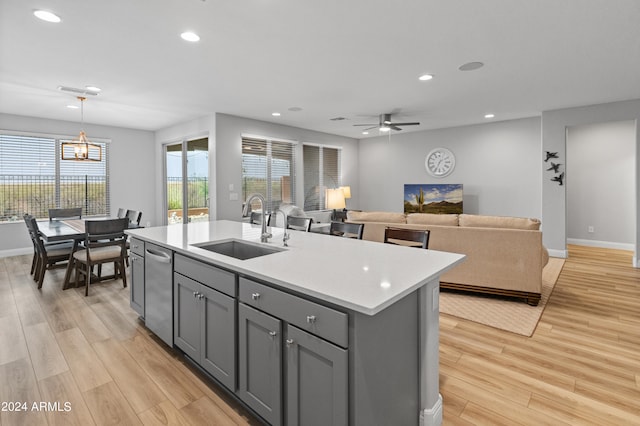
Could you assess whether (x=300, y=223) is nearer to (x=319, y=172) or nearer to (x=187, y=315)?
(x=187, y=315)

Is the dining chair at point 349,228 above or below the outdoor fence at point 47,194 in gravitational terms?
below

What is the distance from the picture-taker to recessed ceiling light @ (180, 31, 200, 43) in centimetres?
278

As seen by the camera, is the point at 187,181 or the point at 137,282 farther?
the point at 187,181

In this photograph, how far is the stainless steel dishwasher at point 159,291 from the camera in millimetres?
2434

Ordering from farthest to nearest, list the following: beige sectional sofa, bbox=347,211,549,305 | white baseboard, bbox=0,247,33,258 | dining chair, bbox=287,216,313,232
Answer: white baseboard, bbox=0,247,33,258, beige sectional sofa, bbox=347,211,549,305, dining chair, bbox=287,216,313,232

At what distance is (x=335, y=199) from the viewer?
23.6 feet

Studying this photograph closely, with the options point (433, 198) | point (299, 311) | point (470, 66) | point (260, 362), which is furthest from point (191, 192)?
point (299, 311)

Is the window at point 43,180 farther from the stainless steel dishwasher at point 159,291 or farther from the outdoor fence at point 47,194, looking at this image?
the stainless steel dishwasher at point 159,291

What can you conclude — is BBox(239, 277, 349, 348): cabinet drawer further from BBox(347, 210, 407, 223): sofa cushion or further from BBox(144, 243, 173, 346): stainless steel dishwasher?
BBox(347, 210, 407, 223): sofa cushion

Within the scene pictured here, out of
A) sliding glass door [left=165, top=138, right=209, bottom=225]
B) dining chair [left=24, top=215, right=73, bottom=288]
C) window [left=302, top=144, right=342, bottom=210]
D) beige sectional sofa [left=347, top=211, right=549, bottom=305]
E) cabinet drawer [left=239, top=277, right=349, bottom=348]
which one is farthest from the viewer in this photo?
window [left=302, top=144, right=342, bottom=210]

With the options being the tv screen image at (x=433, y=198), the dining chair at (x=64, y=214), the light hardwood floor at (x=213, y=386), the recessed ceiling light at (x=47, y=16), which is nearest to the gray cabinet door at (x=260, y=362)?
the light hardwood floor at (x=213, y=386)

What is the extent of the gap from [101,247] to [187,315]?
2748 mm

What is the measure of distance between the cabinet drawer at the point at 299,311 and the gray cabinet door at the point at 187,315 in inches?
22.9

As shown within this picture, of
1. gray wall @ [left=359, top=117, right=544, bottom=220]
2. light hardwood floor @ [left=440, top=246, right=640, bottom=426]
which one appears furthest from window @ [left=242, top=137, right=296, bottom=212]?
light hardwood floor @ [left=440, top=246, right=640, bottom=426]
